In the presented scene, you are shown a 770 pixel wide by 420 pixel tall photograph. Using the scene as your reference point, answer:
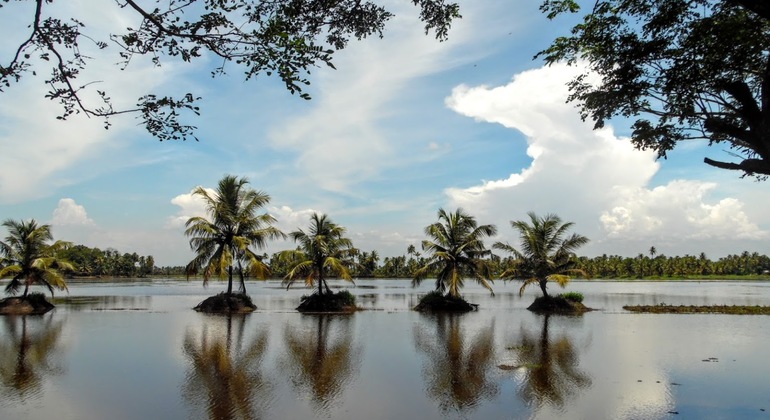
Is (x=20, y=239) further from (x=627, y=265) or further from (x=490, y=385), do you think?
(x=627, y=265)

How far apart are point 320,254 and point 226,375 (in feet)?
52.7

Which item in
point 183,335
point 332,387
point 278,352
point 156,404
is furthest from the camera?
point 183,335

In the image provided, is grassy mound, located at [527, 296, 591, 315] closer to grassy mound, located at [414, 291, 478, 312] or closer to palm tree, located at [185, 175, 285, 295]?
grassy mound, located at [414, 291, 478, 312]

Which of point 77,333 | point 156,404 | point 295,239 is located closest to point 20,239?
point 77,333

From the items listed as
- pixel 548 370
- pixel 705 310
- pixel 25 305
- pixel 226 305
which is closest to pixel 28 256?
pixel 25 305

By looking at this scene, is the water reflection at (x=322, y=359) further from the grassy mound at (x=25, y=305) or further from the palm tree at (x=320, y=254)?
Result: the grassy mound at (x=25, y=305)

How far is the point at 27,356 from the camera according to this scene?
12289 millimetres

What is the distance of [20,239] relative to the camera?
25.0m

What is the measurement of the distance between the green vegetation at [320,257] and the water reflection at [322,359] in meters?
6.11

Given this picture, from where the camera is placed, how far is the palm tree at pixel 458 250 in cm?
2672

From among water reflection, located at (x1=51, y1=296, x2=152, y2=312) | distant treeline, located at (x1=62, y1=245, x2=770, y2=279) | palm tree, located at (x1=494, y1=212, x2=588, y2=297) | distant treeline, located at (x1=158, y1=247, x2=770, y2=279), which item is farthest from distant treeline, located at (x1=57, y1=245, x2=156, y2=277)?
palm tree, located at (x1=494, y1=212, x2=588, y2=297)

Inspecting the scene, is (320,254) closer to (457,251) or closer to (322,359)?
(457,251)

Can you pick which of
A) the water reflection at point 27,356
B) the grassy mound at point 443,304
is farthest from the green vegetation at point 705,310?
the water reflection at point 27,356

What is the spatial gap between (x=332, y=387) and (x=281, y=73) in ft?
21.5
